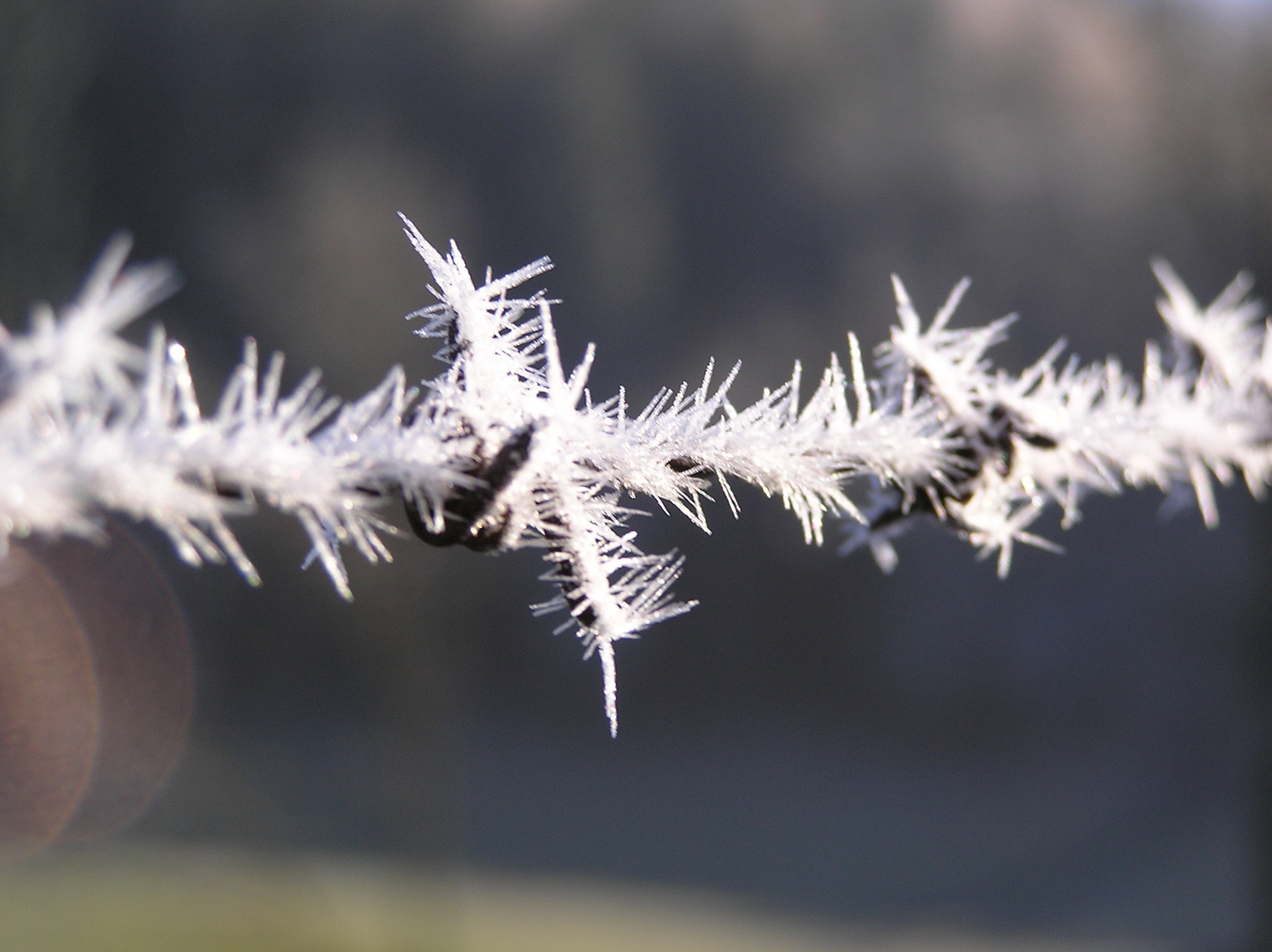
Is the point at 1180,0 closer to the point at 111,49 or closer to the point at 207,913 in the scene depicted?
the point at 111,49

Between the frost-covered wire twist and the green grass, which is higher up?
the green grass

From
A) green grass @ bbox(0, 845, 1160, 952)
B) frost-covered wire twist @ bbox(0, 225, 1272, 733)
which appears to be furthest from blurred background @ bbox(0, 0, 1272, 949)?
frost-covered wire twist @ bbox(0, 225, 1272, 733)

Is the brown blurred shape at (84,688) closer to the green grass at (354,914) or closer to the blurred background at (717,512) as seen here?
the blurred background at (717,512)

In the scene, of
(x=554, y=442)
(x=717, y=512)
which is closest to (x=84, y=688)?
(x=717, y=512)

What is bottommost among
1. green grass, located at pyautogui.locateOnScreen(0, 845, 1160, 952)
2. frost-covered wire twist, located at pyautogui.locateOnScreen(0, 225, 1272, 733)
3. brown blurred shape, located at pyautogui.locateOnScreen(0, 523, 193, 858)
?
frost-covered wire twist, located at pyautogui.locateOnScreen(0, 225, 1272, 733)

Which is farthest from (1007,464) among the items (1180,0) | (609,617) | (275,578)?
(1180,0)

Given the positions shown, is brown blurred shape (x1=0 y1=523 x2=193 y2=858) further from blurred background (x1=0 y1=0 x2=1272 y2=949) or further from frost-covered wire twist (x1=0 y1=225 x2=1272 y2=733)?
frost-covered wire twist (x1=0 y1=225 x2=1272 y2=733)

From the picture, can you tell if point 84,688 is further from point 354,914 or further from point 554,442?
point 554,442
